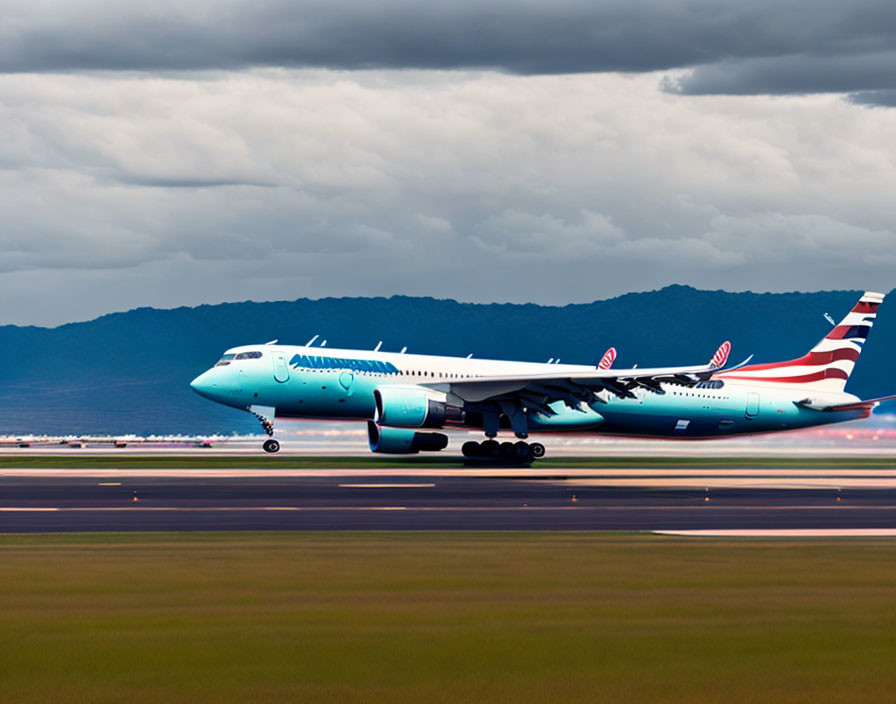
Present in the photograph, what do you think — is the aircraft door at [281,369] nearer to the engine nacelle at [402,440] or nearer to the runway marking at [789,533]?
the engine nacelle at [402,440]

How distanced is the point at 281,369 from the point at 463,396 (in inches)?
339

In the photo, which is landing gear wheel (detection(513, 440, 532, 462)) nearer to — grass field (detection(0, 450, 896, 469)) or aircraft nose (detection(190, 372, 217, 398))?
grass field (detection(0, 450, 896, 469))

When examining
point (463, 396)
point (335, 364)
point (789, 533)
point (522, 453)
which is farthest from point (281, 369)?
point (789, 533)

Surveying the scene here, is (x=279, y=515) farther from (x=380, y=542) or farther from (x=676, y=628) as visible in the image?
(x=676, y=628)

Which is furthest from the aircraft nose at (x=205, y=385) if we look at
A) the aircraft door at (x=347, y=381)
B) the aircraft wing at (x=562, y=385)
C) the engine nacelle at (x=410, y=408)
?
the aircraft wing at (x=562, y=385)

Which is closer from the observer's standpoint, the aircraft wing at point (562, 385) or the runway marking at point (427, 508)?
the runway marking at point (427, 508)

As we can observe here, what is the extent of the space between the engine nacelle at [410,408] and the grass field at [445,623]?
3613cm

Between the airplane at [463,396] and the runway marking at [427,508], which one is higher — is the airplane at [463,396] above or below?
above

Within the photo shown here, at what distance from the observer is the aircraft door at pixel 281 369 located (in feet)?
206

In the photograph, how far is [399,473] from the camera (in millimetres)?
50875

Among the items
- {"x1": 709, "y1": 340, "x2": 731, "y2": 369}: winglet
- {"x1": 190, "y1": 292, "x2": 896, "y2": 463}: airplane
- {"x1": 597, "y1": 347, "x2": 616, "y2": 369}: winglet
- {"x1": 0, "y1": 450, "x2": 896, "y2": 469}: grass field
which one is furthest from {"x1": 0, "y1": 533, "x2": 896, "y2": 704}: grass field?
{"x1": 597, "y1": 347, "x2": 616, "y2": 369}: winglet

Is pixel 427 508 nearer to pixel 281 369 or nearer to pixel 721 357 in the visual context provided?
pixel 281 369

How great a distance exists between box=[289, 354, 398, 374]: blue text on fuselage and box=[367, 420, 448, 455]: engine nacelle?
2524 millimetres

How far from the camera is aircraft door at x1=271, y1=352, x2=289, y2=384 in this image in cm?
6266
